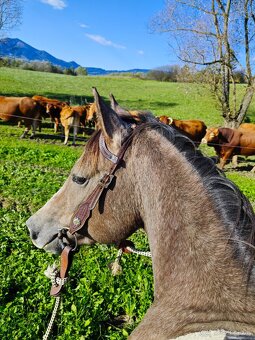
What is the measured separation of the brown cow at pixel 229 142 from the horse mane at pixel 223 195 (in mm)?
14586

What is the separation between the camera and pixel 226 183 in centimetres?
181

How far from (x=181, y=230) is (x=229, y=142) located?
15.4m

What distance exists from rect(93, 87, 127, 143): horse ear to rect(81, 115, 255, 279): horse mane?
0.08m

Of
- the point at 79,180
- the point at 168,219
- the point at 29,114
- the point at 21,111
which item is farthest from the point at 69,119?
the point at 168,219

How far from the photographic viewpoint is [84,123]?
64.3 ft

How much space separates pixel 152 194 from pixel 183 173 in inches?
7.7

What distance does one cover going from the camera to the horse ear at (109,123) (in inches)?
77.3

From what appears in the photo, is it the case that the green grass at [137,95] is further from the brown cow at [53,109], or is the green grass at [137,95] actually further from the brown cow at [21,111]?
the brown cow at [21,111]

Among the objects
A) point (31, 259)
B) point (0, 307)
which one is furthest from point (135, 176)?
point (31, 259)

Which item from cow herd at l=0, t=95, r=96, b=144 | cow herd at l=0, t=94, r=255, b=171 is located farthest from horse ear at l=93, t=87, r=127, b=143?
cow herd at l=0, t=95, r=96, b=144

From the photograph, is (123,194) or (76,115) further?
(76,115)

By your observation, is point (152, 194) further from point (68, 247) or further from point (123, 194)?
point (68, 247)

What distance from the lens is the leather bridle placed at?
6.62 ft

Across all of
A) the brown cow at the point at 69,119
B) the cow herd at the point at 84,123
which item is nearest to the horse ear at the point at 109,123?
the cow herd at the point at 84,123
